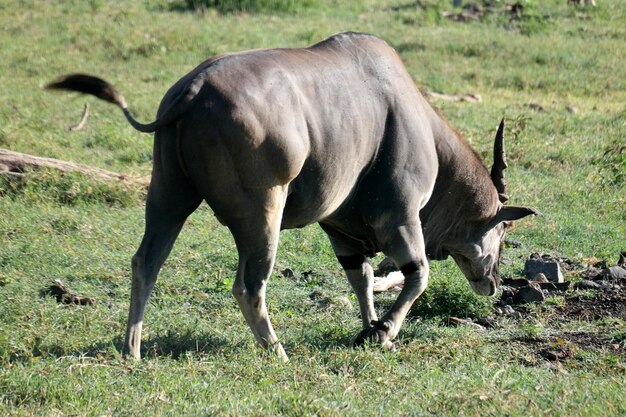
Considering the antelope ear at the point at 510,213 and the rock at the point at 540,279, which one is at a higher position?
the antelope ear at the point at 510,213

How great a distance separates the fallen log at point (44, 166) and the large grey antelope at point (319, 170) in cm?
329

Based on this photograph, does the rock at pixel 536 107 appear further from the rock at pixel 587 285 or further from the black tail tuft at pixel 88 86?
the black tail tuft at pixel 88 86

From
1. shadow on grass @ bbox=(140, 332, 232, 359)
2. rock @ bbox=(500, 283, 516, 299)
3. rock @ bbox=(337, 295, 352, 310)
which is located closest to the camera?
shadow on grass @ bbox=(140, 332, 232, 359)

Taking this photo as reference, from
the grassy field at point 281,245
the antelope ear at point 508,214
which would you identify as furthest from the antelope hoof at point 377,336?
the antelope ear at point 508,214

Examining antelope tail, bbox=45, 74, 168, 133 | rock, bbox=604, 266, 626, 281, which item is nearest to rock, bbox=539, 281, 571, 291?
rock, bbox=604, 266, 626, 281

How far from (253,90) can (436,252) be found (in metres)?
2.34

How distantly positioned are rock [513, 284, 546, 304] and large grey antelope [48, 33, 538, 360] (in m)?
0.26

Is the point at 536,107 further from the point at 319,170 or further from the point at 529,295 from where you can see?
the point at 319,170

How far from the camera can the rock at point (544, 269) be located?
8.32 metres

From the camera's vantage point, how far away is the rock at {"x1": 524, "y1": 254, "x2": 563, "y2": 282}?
832 centimetres

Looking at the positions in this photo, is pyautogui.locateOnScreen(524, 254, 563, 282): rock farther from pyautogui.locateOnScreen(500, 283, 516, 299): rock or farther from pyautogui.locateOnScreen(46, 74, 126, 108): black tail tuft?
pyautogui.locateOnScreen(46, 74, 126, 108): black tail tuft

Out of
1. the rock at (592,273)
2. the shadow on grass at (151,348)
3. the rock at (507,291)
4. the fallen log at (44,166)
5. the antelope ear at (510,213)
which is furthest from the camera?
the fallen log at (44,166)

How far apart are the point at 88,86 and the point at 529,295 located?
3.38 metres

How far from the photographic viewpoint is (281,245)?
8.94 meters
